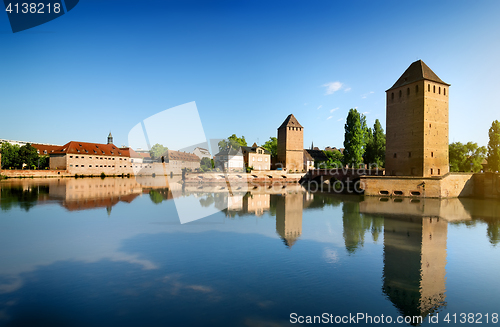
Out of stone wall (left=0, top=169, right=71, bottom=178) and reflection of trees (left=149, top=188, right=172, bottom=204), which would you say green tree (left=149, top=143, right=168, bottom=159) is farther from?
reflection of trees (left=149, top=188, right=172, bottom=204)

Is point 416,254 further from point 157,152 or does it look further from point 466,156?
point 157,152

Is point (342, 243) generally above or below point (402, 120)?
below

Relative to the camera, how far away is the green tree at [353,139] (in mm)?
47609

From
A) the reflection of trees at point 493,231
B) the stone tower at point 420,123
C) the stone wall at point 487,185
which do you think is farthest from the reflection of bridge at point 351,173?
the reflection of trees at point 493,231

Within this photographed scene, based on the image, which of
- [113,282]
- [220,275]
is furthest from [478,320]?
[113,282]

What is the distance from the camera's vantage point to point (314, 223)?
1914 cm

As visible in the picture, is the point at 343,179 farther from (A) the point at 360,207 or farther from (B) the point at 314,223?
(B) the point at 314,223

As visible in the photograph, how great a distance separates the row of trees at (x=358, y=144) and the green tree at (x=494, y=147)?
14339mm

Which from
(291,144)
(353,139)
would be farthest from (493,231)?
(291,144)

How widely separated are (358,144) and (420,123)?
15.7 meters

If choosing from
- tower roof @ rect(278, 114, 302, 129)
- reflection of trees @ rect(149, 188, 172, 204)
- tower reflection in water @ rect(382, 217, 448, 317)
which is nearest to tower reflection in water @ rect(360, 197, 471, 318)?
tower reflection in water @ rect(382, 217, 448, 317)

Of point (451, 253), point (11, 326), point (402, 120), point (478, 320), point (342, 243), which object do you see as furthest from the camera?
point (402, 120)

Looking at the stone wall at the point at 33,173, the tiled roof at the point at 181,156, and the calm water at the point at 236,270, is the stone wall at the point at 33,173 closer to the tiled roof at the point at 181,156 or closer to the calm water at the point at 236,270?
the tiled roof at the point at 181,156

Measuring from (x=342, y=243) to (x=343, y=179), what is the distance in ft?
97.7
